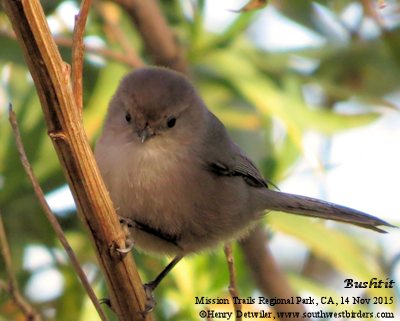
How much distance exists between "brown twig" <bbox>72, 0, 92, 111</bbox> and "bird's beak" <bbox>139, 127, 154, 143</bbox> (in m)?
0.75

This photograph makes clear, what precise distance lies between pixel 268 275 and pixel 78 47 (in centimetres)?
154

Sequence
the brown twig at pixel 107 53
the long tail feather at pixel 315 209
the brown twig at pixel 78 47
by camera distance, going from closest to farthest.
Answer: the brown twig at pixel 78 47, the long tail feather at pixel 315 209, the brown twig at pixel 107 53

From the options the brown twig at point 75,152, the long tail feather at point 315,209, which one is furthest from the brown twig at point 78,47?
the long tail feather at point 315,209

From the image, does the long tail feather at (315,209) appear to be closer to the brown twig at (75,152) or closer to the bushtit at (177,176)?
the bushtit at (177,176)

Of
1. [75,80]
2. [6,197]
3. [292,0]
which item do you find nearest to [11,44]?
[6,197]

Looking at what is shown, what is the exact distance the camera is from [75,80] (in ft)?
6.30

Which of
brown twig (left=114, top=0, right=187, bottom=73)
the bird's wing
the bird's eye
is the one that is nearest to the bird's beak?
the bird's eye

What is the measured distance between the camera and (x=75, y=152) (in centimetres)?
180

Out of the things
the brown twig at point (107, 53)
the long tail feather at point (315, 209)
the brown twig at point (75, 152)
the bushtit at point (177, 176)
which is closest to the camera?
the brown twig at point (75, 152)

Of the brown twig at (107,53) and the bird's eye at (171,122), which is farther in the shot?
the brown twig at (107,53)

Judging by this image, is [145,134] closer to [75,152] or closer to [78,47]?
[78,47]

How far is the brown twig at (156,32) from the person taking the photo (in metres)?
3.34

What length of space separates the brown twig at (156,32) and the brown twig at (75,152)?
60.6 inches

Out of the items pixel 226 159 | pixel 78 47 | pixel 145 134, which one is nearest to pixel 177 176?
pixel 145 134
